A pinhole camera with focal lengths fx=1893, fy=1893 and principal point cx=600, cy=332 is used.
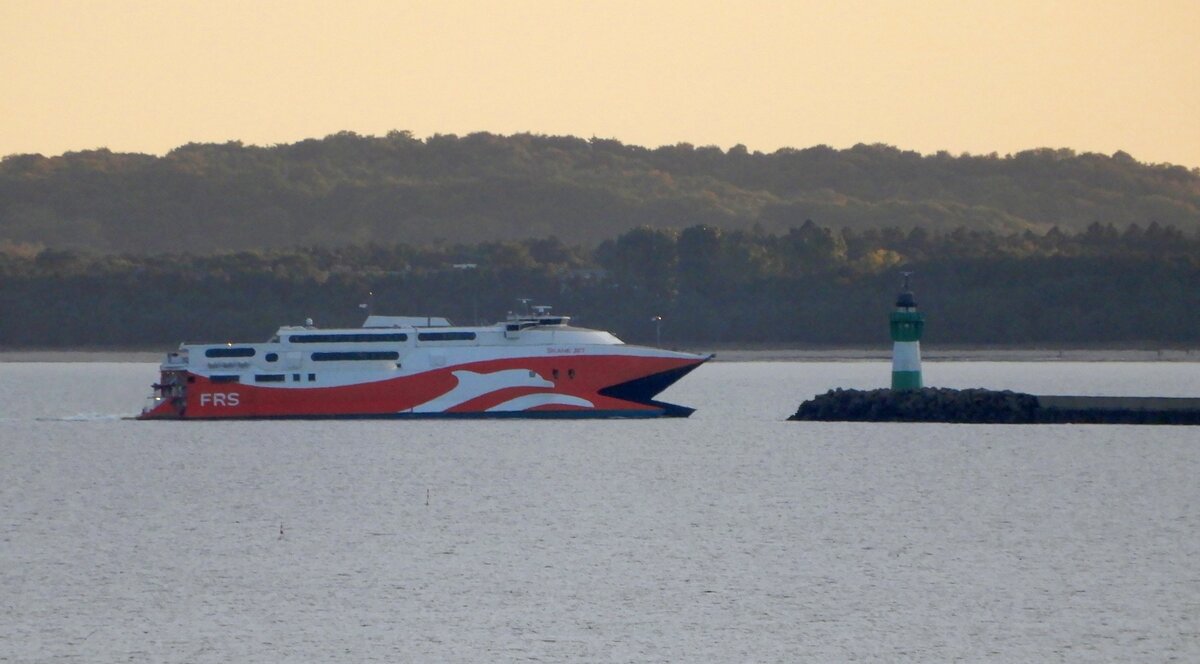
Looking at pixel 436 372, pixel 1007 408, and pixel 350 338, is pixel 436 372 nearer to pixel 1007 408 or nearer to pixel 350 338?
pixel 350 338

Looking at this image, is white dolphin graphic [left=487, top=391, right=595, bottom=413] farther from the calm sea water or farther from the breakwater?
the breakwater

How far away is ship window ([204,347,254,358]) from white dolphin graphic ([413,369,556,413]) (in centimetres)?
730

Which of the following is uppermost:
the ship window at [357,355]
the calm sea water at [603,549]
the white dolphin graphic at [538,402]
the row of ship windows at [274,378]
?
the ship window at [357,355]

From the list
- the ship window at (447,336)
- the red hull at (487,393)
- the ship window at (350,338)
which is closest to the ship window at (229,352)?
the red hull at (487,393)

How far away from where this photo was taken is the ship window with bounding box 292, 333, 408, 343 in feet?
229

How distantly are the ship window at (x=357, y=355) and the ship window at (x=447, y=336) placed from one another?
3.94 ft

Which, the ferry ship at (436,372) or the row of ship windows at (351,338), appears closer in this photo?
the ferry ship at (436,372)

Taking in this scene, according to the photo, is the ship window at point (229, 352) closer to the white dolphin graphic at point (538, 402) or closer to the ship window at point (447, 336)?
the ship window at point (447, 336)

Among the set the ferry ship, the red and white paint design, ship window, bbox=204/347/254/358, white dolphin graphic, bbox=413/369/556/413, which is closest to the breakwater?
the ferry ship

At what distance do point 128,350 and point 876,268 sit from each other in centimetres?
7597

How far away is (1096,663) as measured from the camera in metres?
23.7

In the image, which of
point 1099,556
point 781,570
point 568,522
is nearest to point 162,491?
point 568,522

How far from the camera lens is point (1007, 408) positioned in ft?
233

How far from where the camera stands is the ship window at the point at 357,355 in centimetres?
6994
